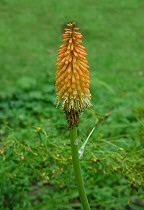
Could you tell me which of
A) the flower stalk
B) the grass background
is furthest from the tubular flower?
the grass background

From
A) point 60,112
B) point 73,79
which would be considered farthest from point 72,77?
point 60,112

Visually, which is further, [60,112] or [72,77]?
[60,112]

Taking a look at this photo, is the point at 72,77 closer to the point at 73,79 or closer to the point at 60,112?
the point at 73,79

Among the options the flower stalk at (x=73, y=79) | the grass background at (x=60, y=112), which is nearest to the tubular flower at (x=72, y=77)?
the flower stalk at (x=73, y=79)

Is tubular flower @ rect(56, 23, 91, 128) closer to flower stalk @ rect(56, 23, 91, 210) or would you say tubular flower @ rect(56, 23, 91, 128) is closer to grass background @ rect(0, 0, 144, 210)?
flower stalk @ rect(56, 23, 91, 210)

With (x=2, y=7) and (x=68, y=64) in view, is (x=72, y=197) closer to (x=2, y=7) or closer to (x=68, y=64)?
(x=68, y=64)

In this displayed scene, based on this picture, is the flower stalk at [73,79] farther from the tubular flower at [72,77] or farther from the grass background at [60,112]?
the grass background at [60,112]
